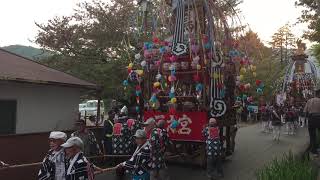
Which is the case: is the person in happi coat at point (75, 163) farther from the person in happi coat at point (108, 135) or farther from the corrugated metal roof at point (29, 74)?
the person in happi coat at point (108, 135)

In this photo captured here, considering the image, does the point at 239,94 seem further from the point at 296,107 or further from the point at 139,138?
the point at 296,107

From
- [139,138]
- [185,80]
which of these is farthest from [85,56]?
[139,138]

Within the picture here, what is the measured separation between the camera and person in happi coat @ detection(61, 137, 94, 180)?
16.4 feet

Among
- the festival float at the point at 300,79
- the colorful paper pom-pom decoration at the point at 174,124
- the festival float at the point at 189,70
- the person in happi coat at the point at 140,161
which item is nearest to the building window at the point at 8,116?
the festival float at the point at 189,70

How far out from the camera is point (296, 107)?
22.9 m

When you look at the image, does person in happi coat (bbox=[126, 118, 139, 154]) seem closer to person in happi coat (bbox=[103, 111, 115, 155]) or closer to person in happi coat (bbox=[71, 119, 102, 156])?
person in happi coat (bbox=[103, 111, 115, 155])

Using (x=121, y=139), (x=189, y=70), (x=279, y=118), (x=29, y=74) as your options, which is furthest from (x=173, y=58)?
(x=279, y=118)

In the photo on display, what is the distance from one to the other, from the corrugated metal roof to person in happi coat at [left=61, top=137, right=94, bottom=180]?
5.26m

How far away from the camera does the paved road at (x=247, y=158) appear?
1027cm

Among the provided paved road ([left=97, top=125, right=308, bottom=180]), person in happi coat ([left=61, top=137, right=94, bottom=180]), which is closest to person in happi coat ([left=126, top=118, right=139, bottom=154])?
paved road ([left=97, top=125, right=308, bottom=180])

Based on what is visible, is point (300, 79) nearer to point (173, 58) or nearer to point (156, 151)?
point (173, 58)

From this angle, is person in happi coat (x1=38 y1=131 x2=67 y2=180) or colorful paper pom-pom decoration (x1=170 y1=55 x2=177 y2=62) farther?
colorful paper pom-pom decoration (x1=170 y1=55 x2=177 y2=62)

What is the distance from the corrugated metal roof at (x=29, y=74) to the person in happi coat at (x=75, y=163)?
5256 mm

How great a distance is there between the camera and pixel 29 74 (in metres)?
11.1
